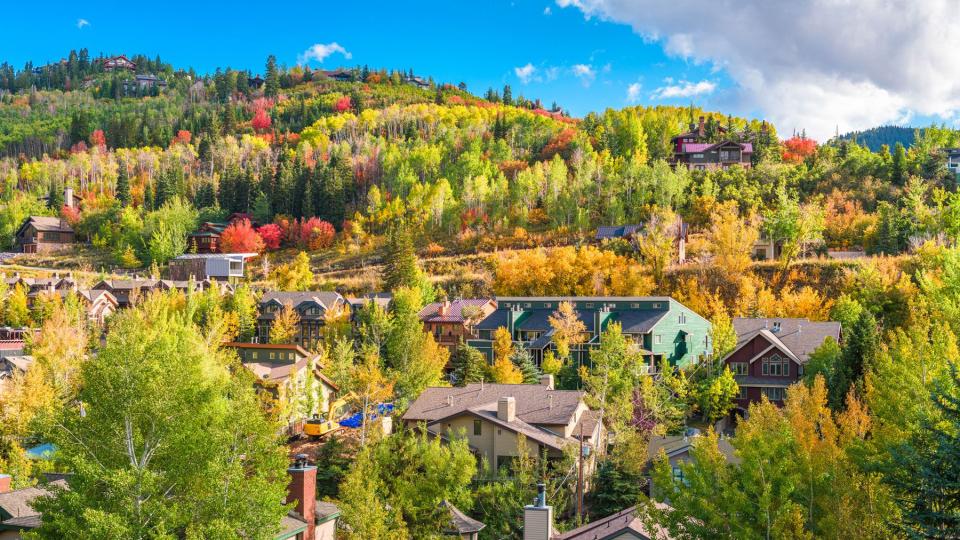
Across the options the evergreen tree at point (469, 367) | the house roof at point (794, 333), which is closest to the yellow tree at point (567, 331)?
the evergreen tree at point (469, 367)

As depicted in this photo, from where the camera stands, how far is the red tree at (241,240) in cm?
10212

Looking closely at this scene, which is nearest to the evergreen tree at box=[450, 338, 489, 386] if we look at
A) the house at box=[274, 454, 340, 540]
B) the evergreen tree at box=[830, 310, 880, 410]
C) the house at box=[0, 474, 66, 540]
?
the evergreen tree at box=[830, 310, 880, 410]

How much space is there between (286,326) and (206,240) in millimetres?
44838

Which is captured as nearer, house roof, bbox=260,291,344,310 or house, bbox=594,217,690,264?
house roof, bbox=260,291,344,310

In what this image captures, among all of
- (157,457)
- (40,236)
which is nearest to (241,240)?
(40,236)

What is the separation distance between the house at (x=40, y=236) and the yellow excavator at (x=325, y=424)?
246ft

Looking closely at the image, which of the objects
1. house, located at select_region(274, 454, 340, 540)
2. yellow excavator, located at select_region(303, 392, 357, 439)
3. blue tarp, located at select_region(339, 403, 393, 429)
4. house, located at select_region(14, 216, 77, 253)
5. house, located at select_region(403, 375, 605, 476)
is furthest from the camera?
house, located at select_region(14, 216, 77, 253)

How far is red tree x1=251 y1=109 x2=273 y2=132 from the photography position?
550ft

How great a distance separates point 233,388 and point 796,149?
316ft

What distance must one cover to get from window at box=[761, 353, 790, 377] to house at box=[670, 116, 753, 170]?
54372 millimetres

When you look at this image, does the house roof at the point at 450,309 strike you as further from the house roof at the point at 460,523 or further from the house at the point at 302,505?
the house at the point at 302,505

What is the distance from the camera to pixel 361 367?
51031 millimetres

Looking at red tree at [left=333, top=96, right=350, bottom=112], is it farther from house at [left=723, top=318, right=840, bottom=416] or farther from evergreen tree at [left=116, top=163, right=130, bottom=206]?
house at [left=723, top=318, right=840, bottom=416]

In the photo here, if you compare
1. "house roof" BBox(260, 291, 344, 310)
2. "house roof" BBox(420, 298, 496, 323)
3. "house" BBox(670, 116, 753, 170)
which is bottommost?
"house roof" BBox(420, 298, 496, 323)
